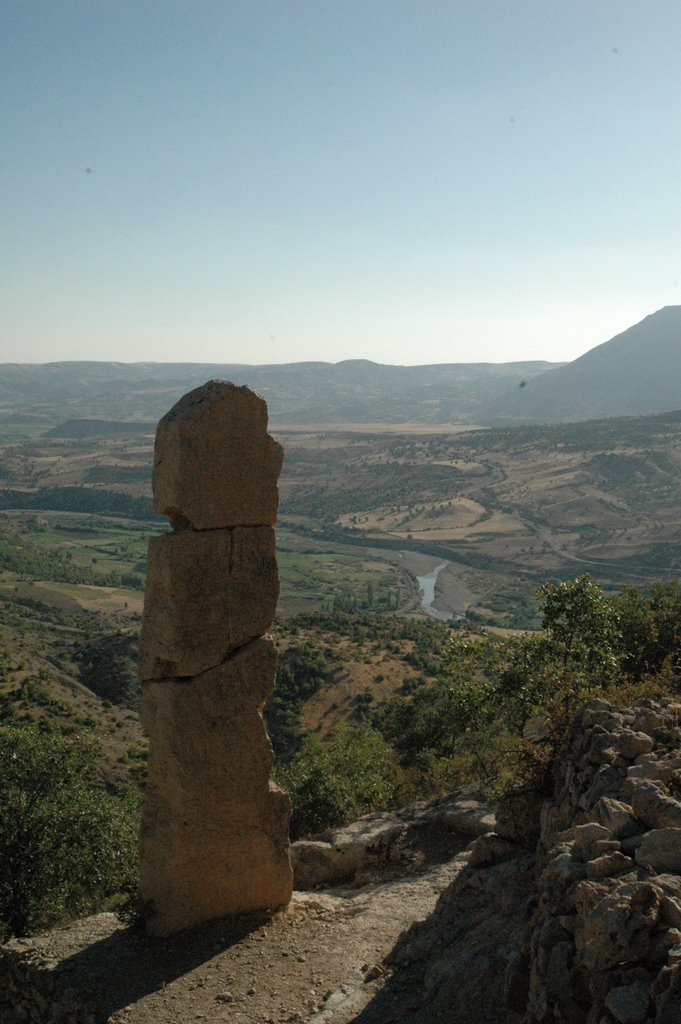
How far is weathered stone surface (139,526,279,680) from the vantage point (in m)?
11.2

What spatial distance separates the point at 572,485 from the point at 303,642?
116 m

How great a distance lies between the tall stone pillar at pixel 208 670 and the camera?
1122 centimetres

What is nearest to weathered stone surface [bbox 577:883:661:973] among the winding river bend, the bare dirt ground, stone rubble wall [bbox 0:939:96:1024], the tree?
the bare dirt ground

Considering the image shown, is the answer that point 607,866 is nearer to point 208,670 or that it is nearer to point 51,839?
point 208,670

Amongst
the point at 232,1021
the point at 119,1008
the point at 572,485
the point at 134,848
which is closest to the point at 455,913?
the point at 232,1021

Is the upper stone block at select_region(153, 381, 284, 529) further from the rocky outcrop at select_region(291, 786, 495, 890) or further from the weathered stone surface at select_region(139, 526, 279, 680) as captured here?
the rocky outcrop at select_region(291, 786, 495, 890)

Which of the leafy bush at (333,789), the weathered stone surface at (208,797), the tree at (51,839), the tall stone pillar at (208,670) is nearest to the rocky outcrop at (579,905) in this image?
the weathered stone surface at (208,797)

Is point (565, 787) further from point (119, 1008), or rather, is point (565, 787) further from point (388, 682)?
point (388, 682)

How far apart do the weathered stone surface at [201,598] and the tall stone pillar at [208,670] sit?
0.02 meters

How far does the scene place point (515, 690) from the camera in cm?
1686

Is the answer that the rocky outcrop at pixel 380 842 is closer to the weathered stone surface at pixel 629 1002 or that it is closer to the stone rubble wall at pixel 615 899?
the stone rubble wall at pixel 615 899

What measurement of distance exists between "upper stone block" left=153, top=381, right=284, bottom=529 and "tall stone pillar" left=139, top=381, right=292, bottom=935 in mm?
16

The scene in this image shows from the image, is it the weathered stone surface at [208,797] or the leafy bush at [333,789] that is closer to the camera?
the weathered stone surface at [208,797]

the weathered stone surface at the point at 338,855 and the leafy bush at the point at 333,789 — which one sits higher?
the weathered stone surface at the point at 338,855
